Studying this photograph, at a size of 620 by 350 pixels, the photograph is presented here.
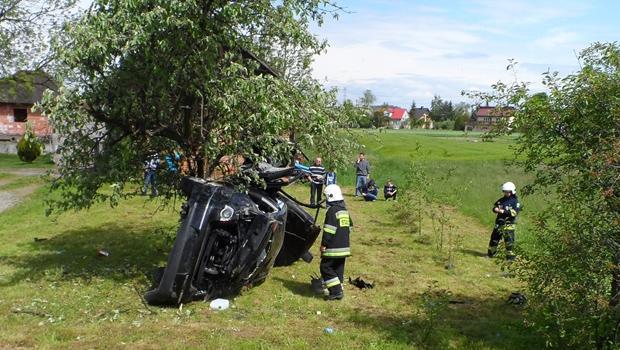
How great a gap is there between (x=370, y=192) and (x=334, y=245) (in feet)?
41.8

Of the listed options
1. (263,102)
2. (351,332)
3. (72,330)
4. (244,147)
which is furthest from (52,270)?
(351,332)

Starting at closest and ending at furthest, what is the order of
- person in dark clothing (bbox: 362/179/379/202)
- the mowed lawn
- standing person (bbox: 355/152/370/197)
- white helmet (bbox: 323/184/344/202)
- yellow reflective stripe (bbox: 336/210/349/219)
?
the mowed lawn < yellow reflective stripe (bbox: 336/210/349/219) < white helmet (bbox: 323/184/344/202) < person in dark clothing (bbox: 362/179/379/202) < standing person (bbox: 355/152/370/197)

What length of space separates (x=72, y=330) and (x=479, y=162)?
28.9 m

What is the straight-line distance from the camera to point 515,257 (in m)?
5.77

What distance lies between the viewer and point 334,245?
814 cm

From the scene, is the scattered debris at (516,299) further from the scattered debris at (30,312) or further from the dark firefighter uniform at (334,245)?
the scattered debris at (30,312)

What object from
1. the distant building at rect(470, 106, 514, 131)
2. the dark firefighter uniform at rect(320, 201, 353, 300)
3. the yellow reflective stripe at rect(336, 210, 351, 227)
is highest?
the distant building at rect(470, 106, 514, 131)

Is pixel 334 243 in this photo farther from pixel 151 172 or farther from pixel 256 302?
pixel 151 172

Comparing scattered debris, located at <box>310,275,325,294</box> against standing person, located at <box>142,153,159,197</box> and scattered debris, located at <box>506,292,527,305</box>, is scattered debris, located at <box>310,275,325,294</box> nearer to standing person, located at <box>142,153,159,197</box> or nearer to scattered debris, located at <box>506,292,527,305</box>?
scattered debris, located at <box>506,292,527,305</box>

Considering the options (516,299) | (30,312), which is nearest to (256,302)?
(30,312)

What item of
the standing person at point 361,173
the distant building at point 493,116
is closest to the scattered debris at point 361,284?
the distant building at point 493,116

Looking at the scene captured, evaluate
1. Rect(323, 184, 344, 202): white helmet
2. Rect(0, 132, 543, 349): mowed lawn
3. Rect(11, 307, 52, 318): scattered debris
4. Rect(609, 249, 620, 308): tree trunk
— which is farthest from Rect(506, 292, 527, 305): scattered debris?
Rect(11, 307, 52, 318): scattered debris

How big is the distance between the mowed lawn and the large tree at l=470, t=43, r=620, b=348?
1480 millimetres

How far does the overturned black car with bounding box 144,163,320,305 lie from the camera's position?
7.18 metres
